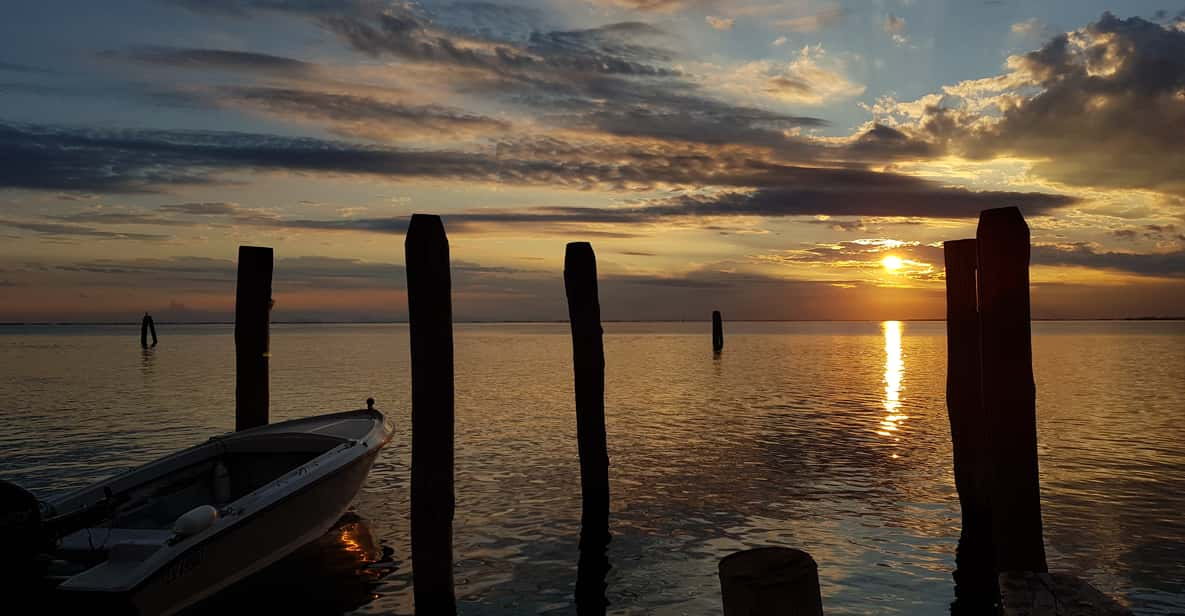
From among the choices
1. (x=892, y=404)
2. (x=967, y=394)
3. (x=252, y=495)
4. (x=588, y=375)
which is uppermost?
(x=588, y=375)

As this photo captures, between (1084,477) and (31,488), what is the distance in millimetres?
18139

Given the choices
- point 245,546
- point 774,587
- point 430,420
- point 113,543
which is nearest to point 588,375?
point 430,420

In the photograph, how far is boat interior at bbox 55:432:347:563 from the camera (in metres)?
7.41

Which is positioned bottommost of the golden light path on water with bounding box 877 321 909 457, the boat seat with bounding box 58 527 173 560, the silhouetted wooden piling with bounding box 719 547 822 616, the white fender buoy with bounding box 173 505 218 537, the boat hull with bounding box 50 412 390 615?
the golden light path on water with bounding box 877 321 909 457

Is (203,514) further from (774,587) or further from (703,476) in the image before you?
(703,476)

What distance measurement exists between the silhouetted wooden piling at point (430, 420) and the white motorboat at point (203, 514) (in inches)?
69.0

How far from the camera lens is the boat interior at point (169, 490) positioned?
7410mm

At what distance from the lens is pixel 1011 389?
800 cm

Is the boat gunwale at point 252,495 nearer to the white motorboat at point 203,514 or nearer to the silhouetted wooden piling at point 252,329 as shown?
the white motorboat at point 203,514

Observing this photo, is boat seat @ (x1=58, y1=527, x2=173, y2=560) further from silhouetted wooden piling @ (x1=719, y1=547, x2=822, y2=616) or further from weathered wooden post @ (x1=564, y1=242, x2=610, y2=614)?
silhouetted wooden piling @ (x1=719, y1=547, x2=822, y2=616)

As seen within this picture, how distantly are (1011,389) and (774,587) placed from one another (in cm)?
558

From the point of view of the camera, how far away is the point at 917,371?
40.8 metres

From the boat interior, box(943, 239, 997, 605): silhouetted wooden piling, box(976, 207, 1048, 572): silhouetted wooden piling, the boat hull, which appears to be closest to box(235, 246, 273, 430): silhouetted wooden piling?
the boat interior

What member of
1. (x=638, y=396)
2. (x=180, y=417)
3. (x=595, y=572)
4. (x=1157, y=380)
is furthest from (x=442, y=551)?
(x=1157, y=380)
